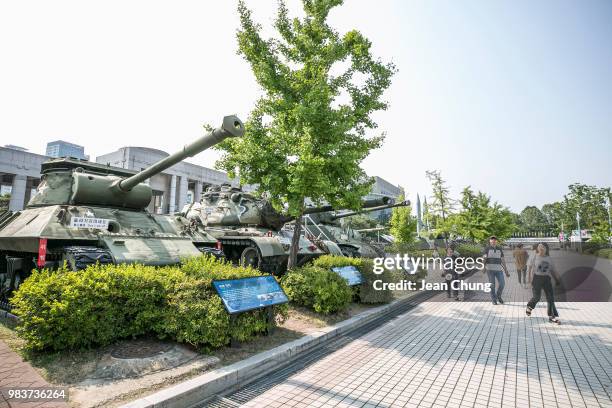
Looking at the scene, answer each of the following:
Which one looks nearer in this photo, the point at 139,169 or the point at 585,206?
the point at 139,169

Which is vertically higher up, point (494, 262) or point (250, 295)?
point (494, 262)

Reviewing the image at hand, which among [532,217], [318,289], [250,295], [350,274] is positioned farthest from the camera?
[532,217]

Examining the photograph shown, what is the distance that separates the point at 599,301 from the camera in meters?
10.7

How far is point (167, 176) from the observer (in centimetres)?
3578

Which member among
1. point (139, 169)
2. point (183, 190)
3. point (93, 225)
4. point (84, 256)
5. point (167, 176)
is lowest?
point (84, 256)

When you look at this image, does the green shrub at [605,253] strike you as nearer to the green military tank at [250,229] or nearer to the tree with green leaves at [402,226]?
the tree with green leaves at [402,226]

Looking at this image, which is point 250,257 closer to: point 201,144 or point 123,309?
point 201,144

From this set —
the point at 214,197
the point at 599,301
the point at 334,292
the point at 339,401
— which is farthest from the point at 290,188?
the point at 599,301

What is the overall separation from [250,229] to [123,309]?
6211 mm

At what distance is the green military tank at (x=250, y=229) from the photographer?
32.9 ft

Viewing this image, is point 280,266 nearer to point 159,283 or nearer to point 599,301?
point 159,283

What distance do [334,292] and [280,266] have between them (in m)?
3.59

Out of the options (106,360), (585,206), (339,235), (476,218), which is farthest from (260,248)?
(585,206)

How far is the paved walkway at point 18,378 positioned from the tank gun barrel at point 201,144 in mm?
3961
